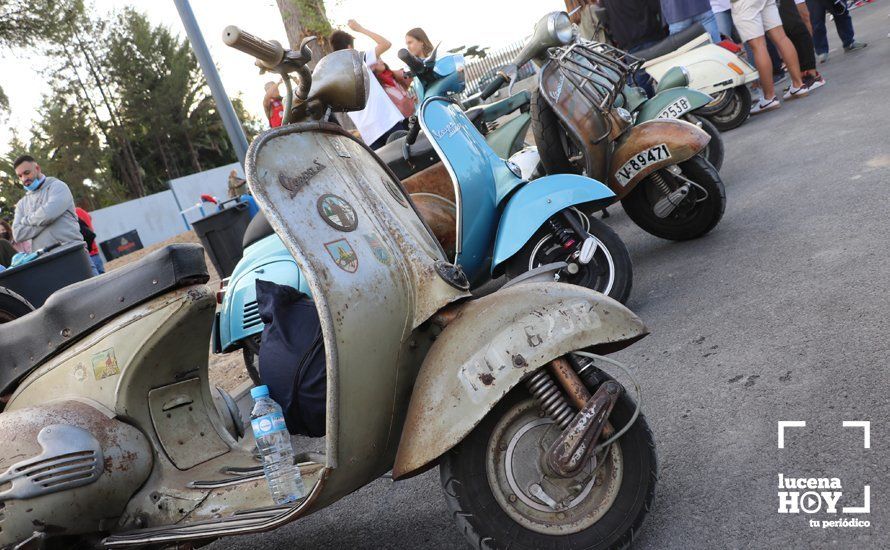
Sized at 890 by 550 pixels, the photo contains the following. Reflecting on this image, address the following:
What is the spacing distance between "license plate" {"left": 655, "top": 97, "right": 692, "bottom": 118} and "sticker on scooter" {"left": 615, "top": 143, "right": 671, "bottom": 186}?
153cm

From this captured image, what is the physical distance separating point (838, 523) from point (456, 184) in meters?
2.54

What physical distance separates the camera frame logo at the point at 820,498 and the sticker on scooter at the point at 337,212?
152cm

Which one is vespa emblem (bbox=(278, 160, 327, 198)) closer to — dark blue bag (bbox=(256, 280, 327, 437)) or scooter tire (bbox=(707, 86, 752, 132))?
dark blue bag (bbox=(256, 280, 327, 437))

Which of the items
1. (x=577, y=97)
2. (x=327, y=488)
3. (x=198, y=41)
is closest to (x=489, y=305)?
(x=327, y=488)

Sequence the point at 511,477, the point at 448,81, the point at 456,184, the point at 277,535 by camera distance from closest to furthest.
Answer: the point at 511,477, the point at 277,535, the point at 456,184, the point at 448,81

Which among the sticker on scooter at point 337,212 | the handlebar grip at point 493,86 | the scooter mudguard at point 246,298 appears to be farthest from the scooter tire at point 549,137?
the sticker on scooter at point 337,212

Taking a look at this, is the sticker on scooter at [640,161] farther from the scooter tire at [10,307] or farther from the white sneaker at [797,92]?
the white sneaker at [797,92]

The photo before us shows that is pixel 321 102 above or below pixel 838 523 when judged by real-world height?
above

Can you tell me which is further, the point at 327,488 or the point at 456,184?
the point at 456,184

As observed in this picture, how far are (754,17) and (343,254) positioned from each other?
25.3 feet

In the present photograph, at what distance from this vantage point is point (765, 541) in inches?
88.5

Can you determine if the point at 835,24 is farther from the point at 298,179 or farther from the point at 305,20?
the point at 298,179

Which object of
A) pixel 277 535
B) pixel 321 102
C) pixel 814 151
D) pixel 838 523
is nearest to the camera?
pixel 838 523

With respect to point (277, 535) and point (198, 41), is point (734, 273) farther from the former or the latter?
point (198, 41)
